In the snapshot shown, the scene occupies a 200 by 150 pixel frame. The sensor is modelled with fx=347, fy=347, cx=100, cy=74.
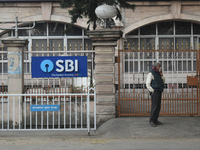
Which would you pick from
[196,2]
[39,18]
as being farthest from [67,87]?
[196,2]

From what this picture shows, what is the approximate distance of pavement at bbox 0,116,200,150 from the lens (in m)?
7.62

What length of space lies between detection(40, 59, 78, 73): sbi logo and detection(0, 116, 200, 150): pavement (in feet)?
6.30

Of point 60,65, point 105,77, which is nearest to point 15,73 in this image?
point 60,65

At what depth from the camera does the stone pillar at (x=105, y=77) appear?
10023 millimetres

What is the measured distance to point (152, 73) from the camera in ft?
30.1

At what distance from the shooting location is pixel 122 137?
8.59m

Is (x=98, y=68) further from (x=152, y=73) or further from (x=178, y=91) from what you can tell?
(x=178, y=91)

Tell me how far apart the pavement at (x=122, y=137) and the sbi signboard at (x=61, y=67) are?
1.77m

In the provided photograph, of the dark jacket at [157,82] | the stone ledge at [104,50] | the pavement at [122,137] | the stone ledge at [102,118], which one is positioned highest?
the stone ledge at [104,50]

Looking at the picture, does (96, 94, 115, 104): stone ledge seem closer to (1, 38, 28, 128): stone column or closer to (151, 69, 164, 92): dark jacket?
(151, 69, 164, 92): dark jacket

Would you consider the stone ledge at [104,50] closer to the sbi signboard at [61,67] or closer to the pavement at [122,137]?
the sbi signboard at [61,67]

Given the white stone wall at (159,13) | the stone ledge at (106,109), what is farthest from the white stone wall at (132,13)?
→ the stone ledge at (106,109)

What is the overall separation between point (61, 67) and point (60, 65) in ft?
0.23

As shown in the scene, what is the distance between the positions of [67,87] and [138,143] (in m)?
3.34
